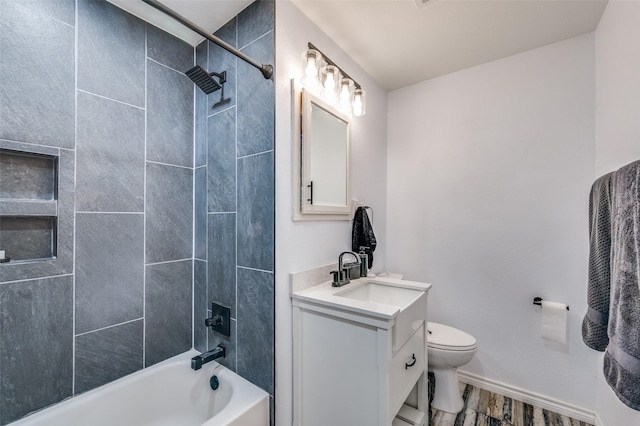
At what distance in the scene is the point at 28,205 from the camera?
3.67 feet

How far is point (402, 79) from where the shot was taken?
2230 mm

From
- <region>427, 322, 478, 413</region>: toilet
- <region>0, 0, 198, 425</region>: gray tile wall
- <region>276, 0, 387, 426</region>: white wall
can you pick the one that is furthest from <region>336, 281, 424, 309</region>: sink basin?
<region>0, 0, 198, 425</region>: gray tile wall

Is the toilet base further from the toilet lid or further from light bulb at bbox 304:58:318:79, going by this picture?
light bulb at bbox 304:58:318:79

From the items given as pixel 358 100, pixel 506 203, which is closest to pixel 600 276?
pixel 506 203

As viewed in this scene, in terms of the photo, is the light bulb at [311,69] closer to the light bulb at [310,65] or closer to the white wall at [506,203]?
the light bulb at [310,65]

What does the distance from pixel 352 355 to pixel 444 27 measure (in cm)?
192

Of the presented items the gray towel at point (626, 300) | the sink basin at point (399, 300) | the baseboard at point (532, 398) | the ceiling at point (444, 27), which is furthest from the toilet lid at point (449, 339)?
the ceiling at point (444, 27)

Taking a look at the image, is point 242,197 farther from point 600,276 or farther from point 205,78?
point 600,276

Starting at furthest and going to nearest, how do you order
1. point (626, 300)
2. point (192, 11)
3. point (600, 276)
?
1. point (192, 11)
2. point (600, 276)
3. point (626, 300)

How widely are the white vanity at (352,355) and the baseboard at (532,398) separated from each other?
76 centimetres

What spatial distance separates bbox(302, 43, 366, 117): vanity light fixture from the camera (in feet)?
4.67

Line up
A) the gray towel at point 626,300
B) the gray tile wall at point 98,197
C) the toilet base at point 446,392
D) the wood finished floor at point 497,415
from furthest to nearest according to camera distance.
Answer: the toilet base at point 446,392
the wood finished floor at point 497,415
the gray tile wall at point 98,197
the gray towel at point 626,300

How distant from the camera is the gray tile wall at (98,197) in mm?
1115

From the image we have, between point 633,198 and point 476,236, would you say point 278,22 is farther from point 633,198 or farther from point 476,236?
point 476,236
